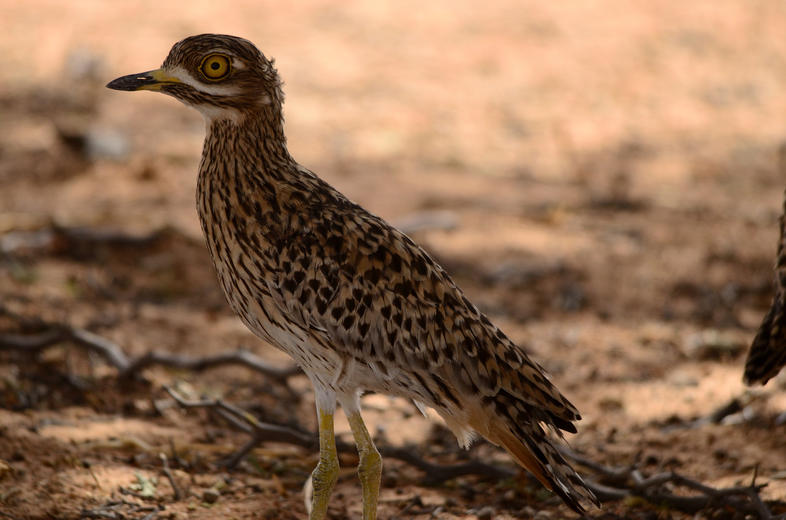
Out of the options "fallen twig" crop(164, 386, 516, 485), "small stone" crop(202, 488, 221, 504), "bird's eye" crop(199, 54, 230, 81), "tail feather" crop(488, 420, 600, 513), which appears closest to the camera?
"tail feather" crop(488, 420, 600, 513)

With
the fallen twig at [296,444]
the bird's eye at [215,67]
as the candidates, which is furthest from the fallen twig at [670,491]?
the bird's eye at [215,67]

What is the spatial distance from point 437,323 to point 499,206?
14.6 ft

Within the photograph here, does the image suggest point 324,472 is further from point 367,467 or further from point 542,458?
point 542,458

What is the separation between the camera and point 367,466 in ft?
11.5

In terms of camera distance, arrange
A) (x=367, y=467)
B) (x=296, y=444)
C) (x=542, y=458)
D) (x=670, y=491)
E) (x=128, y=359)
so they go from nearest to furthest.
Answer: (x=542, y=458) → (x=367, y=467) → (x=670, y=491) → (x=296, y=444) → (x=128, y=359)

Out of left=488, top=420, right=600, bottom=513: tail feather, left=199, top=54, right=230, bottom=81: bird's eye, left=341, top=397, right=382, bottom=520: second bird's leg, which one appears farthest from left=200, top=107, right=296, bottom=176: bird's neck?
left=488, top=420, right=600, bottom=513: tail feather

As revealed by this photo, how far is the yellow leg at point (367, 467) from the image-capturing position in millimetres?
3459

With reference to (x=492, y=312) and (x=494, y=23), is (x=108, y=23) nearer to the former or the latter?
(x=494, y=23)

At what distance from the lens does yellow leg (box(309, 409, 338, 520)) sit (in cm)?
345

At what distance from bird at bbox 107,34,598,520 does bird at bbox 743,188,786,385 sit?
757mm

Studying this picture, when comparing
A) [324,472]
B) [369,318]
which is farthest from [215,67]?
[324,472]

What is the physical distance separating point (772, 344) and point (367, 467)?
155cm

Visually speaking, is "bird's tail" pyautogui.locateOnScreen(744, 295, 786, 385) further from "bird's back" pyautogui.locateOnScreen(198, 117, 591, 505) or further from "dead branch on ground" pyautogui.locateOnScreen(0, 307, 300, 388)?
"dead branch on ground" pyautogui.locateOnScreen(0, 307, 300, 388)

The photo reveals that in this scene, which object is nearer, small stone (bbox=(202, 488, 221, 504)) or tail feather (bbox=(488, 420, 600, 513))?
tail feather (bbox=(488, 420, 600, 513))
